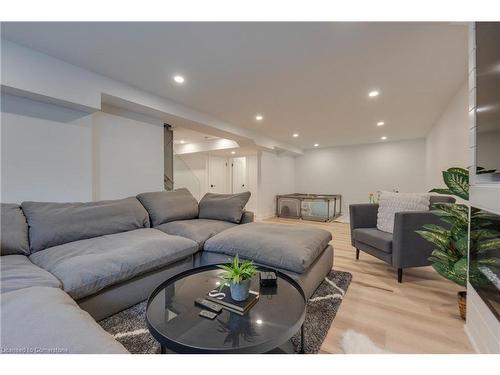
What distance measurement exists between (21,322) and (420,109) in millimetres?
4478

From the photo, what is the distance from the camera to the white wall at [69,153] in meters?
1.89

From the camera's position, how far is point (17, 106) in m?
1.91

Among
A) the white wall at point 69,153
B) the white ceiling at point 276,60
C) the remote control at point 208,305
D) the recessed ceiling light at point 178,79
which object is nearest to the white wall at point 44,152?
the white wall at point 69,153

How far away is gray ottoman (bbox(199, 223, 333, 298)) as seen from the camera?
1635 mm

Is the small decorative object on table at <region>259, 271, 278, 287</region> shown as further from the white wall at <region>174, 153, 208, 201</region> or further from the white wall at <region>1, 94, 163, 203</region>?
the white wall at <region>174, 153, 208, 201</region>

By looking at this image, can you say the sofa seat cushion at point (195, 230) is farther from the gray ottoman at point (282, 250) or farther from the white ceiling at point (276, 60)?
the white ceiling at point (276, 60)

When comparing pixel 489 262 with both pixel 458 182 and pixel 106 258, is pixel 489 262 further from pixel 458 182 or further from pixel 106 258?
pixel 106 258

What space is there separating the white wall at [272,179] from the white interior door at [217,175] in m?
1.82

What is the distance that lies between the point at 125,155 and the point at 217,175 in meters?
4.01

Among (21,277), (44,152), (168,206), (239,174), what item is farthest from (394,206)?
(239,174)

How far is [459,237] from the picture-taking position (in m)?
1.50

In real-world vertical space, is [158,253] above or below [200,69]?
below
